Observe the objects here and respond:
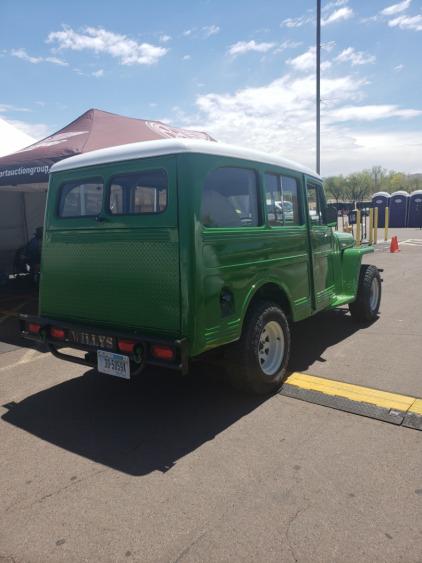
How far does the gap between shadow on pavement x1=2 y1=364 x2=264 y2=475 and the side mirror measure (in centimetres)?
241

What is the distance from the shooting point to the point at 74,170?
13.2 ft

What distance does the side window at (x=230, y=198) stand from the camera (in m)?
3.45

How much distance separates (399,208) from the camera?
29.0m

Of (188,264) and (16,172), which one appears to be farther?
(16,172)

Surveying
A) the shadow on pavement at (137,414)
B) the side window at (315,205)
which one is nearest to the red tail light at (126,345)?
the shadow on pavement at (137,414)

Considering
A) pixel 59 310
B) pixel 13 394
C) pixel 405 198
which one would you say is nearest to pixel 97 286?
pixel 59 310

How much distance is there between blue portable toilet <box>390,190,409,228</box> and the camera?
28703 mm

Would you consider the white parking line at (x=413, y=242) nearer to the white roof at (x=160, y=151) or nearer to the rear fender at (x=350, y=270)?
the rear fender at (x=350, y=270)

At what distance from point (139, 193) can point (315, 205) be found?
253 cm

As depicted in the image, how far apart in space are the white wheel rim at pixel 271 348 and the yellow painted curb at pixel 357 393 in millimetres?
310

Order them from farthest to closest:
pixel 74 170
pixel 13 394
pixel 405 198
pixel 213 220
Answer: pixel 405 198 < pixel 13 394 < pixel 74 170 < pixel 213 220

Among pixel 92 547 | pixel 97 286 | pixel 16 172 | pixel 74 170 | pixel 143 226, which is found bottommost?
pixel 92 547

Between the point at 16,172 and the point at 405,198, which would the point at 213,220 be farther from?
the point at 405,198

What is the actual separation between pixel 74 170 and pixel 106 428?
7.57ft
